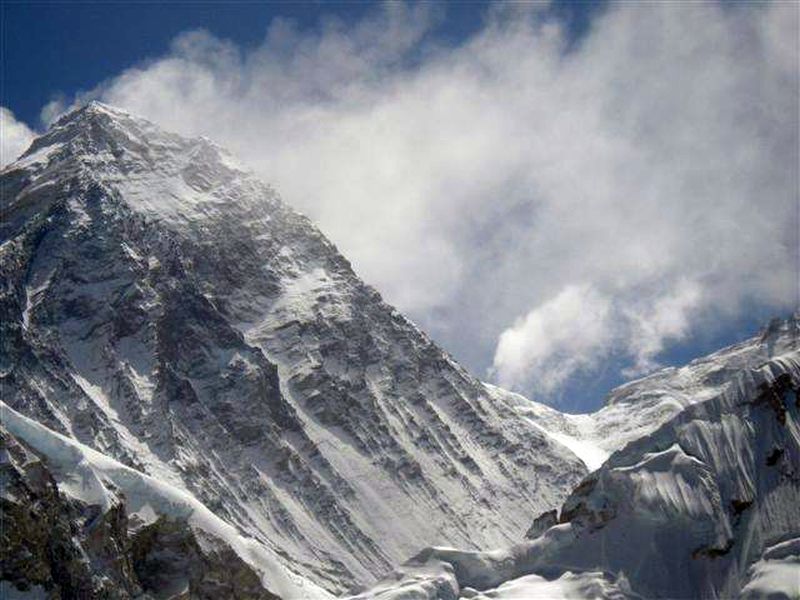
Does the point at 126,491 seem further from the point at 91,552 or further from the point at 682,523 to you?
the point at 682,523

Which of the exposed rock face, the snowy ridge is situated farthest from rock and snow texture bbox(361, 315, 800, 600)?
the exposed rock face

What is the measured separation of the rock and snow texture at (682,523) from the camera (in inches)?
2085

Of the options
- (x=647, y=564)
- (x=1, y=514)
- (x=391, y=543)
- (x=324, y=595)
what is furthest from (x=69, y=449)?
(x=391, y=543)

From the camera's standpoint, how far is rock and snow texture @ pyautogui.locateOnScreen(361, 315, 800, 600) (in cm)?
5297

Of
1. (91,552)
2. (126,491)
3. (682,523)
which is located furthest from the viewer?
(682,523)

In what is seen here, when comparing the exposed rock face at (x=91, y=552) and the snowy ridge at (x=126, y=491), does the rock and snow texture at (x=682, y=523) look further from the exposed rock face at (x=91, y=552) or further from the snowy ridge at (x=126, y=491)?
the exposed rock face at (x=91, y=552)

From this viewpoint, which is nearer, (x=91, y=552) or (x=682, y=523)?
(x=91, y=552)

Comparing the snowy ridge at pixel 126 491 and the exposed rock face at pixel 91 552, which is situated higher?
the snowy ridge at pixel 126 491

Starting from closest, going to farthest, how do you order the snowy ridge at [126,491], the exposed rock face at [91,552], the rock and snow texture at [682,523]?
the exposed rock face at [91,552], the snowy ridge at [126,491], the rock and snow texture at [682,523]

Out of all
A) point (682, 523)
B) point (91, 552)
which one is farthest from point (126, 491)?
point (682, 523)

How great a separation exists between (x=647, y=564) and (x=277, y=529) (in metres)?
143

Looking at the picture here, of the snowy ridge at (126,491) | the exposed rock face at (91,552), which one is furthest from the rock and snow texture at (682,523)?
the exposed rock face at (91,552)

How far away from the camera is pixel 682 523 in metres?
54.7

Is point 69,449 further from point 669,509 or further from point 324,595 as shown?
point 669,509
